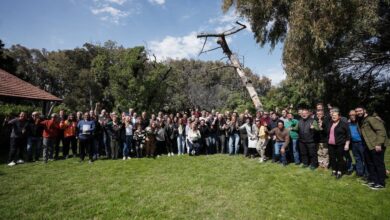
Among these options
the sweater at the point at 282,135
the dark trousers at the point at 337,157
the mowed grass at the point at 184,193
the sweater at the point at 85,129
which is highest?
the sweater at the point at 85,129

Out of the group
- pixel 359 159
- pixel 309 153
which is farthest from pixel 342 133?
pixel 309 153

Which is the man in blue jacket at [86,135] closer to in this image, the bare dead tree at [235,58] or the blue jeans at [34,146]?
the blue jeans at [34,146]

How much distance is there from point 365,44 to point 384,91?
12.7 ft

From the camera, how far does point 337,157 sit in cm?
730

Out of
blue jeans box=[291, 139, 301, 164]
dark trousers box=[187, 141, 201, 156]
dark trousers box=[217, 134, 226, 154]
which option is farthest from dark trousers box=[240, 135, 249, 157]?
blue jeans box=[291, 139, 301, 164]

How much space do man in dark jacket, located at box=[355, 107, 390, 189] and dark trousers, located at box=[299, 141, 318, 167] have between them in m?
1.69

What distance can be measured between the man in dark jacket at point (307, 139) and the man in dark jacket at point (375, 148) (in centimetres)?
167

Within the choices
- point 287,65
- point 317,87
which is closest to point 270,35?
point 287,65

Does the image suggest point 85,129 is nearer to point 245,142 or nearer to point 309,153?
point 245,142

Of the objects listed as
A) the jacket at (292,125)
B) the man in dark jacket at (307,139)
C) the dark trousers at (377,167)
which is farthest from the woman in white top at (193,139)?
the dark trousers at (377,167)

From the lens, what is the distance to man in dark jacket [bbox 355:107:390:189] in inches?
248

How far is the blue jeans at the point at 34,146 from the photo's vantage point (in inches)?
399

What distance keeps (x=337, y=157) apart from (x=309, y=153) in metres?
1.17

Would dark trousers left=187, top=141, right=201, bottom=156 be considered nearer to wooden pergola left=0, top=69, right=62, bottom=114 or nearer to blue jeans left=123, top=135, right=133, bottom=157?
blue jeans left=123, top=135, right=133, bottom=157
